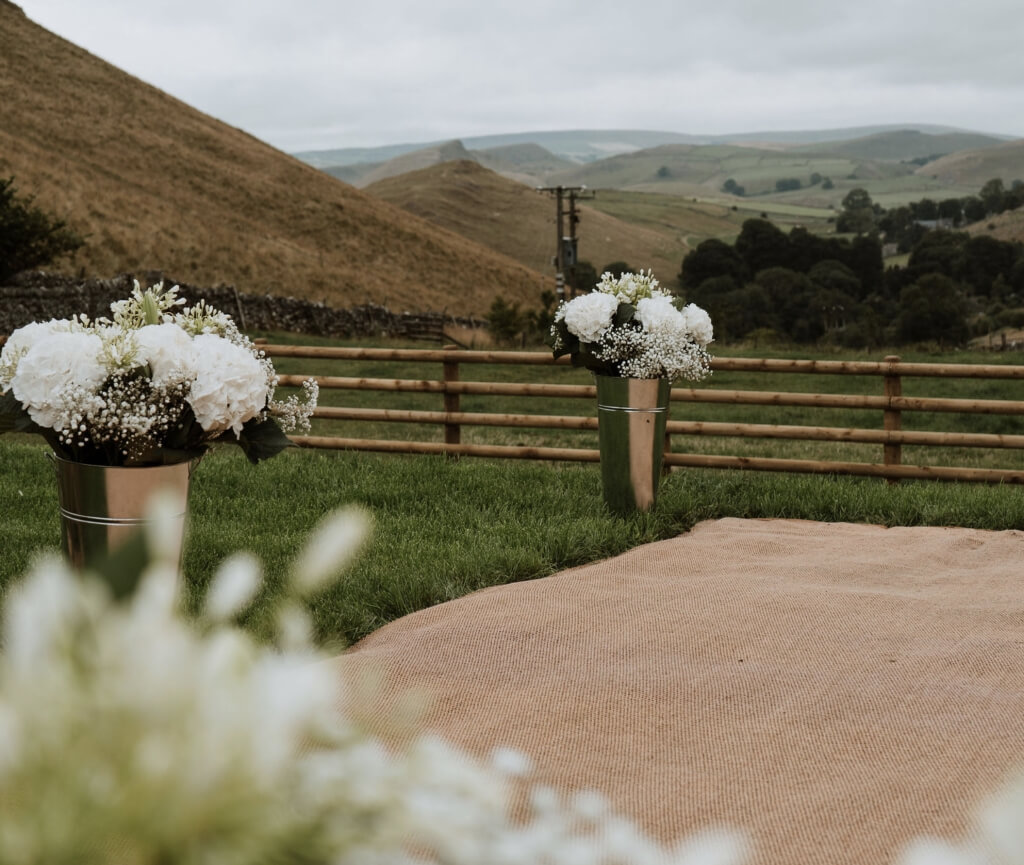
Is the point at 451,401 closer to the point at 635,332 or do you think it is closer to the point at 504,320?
the point at 635,332

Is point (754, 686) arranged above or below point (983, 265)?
below

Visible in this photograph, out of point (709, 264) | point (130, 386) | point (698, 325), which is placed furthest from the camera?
point (709, 264)

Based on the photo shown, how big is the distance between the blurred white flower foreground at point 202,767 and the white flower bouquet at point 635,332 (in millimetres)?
5718

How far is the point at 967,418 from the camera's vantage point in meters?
13.6

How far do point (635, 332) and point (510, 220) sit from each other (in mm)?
84329

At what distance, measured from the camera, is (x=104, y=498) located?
365 centimetres

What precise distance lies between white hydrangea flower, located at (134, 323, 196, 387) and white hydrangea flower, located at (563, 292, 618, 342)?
3.35 metres

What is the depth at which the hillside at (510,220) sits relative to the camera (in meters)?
84.5

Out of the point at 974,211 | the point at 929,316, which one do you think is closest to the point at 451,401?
the point at 929,316

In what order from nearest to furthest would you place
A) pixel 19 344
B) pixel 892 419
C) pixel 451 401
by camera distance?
1. pixel 19 344
2. pixel 892 419
3. pixel 451 401

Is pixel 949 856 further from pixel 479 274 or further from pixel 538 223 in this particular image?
pixel 538 223

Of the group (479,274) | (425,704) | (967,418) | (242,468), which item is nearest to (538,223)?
(479,274)

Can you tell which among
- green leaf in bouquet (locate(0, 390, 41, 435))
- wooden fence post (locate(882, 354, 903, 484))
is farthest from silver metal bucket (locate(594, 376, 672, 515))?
green leaf in bouquet (locate(0, 390, 41, 435))

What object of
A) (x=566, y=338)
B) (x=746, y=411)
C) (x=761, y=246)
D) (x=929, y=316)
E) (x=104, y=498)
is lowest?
(x=929, y=316)
